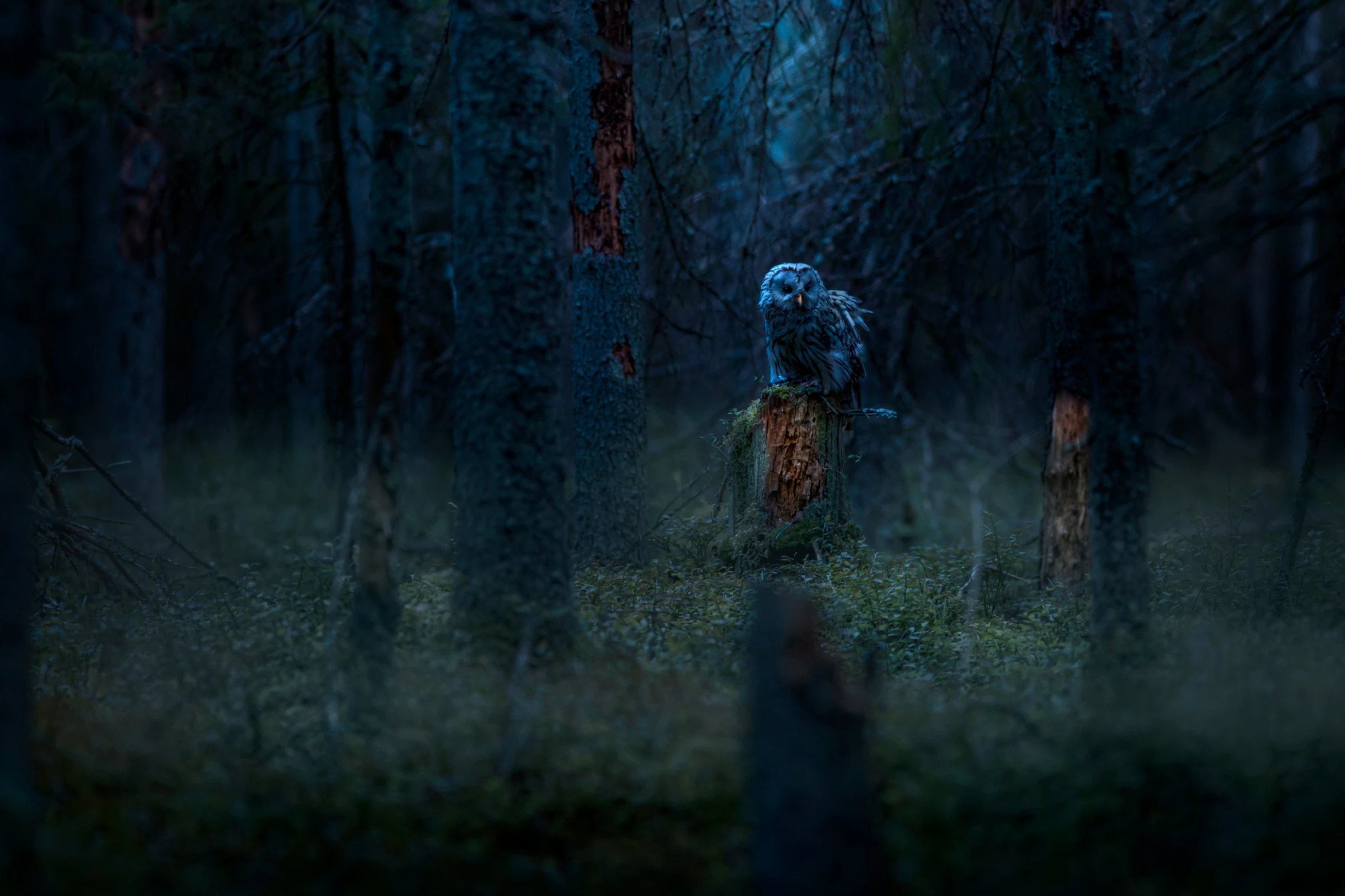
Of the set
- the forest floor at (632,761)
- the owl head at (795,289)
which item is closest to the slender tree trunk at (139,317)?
the forest floor at (632,761)

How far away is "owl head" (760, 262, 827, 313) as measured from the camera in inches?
373

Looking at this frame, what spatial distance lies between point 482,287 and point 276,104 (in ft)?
21.9

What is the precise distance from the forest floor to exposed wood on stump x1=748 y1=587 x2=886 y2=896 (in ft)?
0.96

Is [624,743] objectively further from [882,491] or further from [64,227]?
[64,227]

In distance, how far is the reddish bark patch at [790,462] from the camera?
923 centimetres

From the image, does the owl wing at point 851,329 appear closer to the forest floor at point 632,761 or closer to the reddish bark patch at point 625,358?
the reddish bark patch at point 625,358

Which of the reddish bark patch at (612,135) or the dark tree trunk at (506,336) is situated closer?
the dark tree trunk at (506,336)

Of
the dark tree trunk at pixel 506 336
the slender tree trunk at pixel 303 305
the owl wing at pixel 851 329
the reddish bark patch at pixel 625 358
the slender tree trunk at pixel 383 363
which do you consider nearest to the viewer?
the slender tree trunk at pixel 383 363

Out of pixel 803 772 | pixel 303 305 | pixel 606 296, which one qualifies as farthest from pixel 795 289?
pixel 303 305

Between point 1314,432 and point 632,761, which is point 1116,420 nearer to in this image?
point 1314,432

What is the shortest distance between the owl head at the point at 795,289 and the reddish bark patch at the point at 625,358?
1410 mm

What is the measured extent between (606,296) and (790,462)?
217 centimetres

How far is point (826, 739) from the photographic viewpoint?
134 inches

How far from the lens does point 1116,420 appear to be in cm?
532
